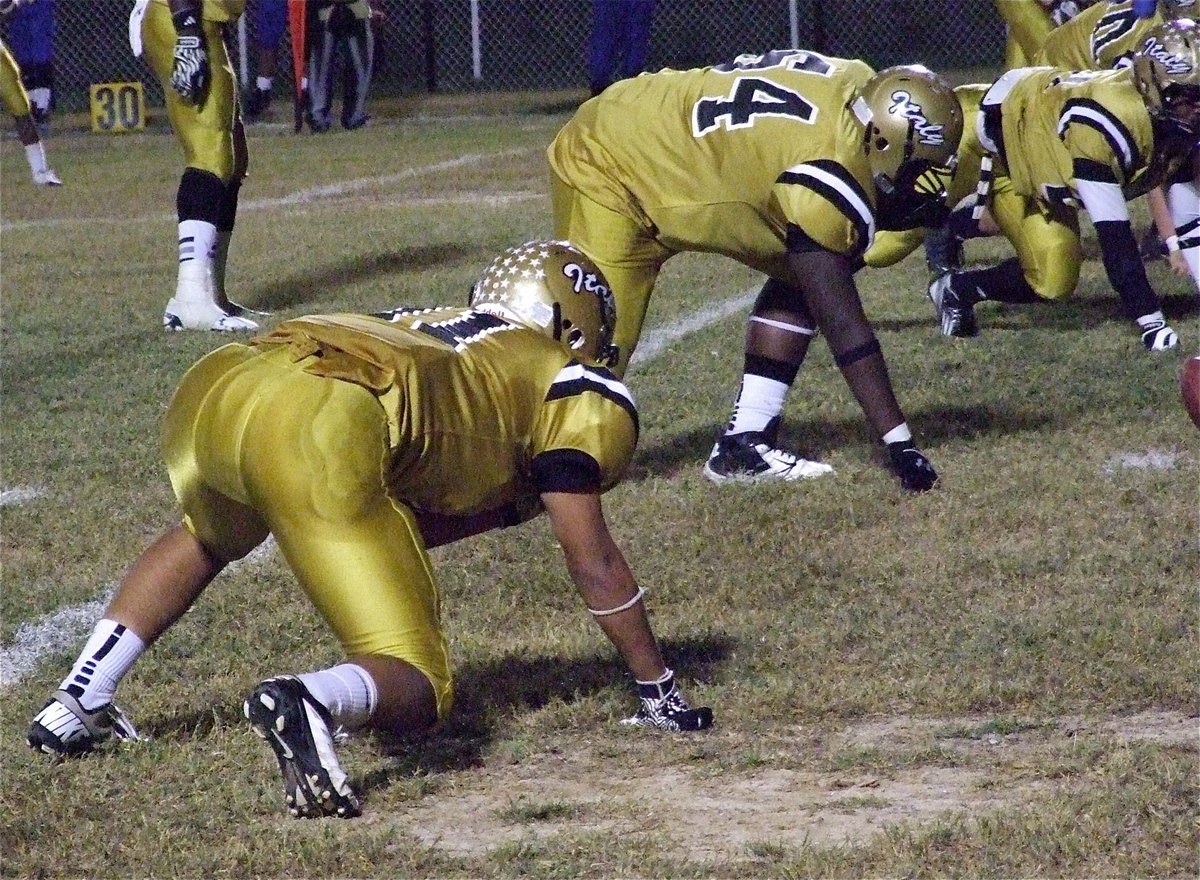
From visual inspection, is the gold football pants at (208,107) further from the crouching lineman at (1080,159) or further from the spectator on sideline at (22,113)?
the spectator on sideline at (22,113)

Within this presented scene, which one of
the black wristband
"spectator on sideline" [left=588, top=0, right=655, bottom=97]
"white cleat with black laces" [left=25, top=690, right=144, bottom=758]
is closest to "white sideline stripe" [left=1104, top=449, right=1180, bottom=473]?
"white cleat with black laces" [left=25, top=690, right=144, bottom=758]

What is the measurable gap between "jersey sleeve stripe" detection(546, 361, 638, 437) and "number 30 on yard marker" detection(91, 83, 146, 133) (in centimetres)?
1486

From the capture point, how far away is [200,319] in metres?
7.94

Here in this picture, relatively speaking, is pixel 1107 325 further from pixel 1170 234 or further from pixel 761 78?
pixel 761 78

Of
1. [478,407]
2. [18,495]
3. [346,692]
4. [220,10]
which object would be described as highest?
[220,10]

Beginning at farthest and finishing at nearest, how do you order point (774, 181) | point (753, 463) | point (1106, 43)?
point (1106, 43) → point (753, 463) → point (774, 181)

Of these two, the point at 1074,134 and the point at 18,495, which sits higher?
the point at 1074,134

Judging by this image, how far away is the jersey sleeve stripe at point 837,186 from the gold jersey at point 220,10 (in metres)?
3.76

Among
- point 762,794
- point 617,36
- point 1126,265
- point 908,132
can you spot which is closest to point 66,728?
point 762,794

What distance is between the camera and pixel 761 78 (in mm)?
5094

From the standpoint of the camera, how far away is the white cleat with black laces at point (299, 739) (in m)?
2.92

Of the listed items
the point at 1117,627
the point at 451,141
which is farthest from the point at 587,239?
the point at 451,141

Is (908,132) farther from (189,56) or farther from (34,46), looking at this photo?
(34,46)

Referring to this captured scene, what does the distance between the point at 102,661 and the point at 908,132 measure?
2476 mm
